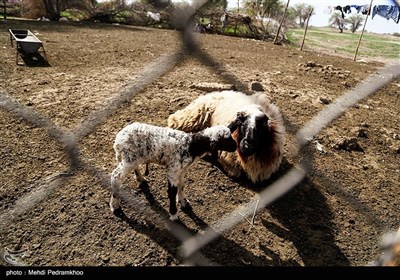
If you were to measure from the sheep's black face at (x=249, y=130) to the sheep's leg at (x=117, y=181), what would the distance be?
2.88 ft

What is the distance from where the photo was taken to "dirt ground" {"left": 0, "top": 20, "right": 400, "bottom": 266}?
227 cm

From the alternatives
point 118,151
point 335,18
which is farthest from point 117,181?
point 335,18

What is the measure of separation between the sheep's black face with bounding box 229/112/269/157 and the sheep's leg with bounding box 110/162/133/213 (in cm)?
88

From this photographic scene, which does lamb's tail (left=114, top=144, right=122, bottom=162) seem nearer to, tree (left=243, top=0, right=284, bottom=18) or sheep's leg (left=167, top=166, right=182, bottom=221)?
sheep's leg (left=167, top=166, right=182, bottom=221)

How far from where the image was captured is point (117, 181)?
2.45 metres

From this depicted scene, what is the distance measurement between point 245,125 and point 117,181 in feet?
3.53

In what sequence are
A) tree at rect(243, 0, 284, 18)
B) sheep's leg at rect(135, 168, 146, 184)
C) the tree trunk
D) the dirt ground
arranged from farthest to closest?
tree at rect(243, 0, 284, 18) → the tree trunk → sheep's leg at rect(135, 168, 146, 184) → the dirt ground

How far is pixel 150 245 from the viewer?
7.51ft

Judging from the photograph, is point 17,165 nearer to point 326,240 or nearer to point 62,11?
point 326,240

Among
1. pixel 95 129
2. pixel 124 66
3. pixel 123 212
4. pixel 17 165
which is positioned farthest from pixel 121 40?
pixel 123 212

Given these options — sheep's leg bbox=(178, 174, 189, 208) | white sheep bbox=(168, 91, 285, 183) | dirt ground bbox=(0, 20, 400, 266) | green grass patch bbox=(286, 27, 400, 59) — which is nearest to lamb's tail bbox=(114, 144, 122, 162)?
dirt ground bbox=(0, 20, 400, 266)

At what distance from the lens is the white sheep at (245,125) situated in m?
2.62

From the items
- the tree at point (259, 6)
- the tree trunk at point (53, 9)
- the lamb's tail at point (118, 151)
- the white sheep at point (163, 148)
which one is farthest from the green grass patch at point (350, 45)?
the lamb's tail at point (118, 151)

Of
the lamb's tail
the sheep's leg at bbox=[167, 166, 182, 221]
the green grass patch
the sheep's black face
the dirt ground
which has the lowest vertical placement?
the green grass patch
